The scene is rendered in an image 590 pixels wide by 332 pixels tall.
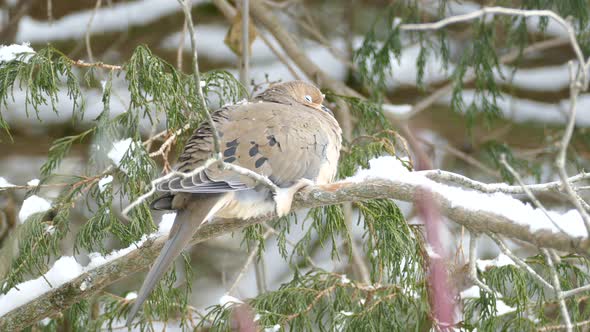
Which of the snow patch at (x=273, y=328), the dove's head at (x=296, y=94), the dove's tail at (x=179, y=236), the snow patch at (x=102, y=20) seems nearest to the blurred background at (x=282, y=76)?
the snow patch at (x=102, y=20)

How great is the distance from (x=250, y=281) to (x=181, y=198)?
3062 millimetres

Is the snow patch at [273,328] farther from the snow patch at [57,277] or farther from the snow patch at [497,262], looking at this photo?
the snow patch at [497,262]

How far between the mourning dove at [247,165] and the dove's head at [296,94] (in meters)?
0.12

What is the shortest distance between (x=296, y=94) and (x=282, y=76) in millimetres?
1909

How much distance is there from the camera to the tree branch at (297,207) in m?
2.18

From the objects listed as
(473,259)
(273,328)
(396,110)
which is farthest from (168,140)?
(396,110)

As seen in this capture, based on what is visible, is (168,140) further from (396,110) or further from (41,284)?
(396,110)

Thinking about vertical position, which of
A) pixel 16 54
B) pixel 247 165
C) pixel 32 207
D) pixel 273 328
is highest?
pixel 16 54

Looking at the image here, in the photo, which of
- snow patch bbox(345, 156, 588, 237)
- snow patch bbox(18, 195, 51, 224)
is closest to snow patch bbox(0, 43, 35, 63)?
snow patch bbox(18, 195, 51, 224)

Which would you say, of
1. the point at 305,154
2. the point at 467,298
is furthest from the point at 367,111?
the point at 467,298

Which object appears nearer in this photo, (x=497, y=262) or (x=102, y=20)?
(x=497, y=262)

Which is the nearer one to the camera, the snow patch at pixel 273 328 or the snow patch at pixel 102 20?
the snow patch at pixel 273 328

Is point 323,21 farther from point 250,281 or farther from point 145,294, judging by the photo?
point 145,294

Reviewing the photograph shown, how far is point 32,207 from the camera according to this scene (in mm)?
2814
